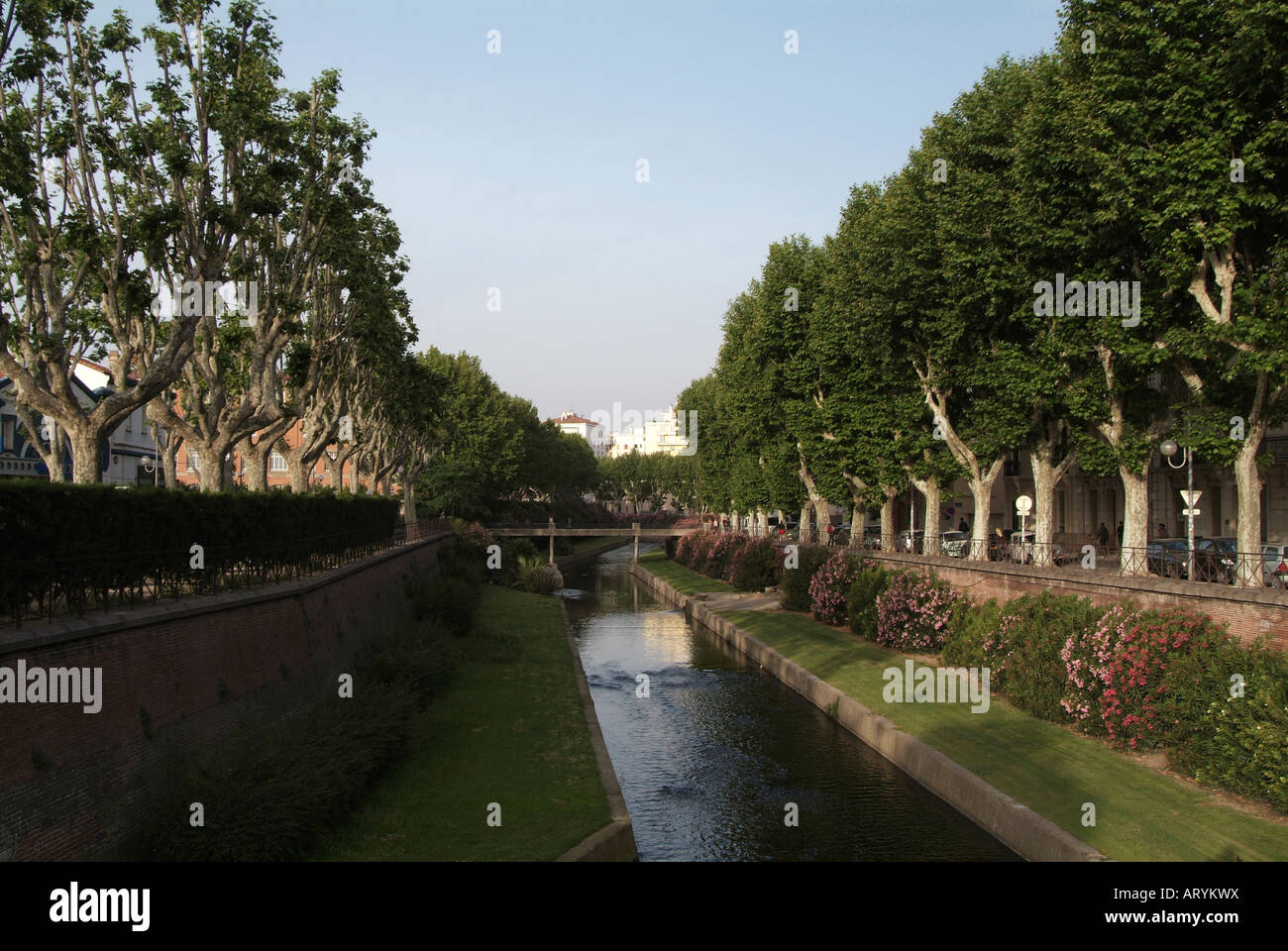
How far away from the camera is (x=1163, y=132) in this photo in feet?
73.2

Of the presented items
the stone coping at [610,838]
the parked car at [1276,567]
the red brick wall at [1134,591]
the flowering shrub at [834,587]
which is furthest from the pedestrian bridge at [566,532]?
the stone coping at [610,838]

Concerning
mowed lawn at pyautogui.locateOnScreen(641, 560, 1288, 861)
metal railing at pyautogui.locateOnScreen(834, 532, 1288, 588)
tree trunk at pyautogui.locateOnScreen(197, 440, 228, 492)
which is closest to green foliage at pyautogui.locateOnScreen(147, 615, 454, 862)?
tree trunk at pyautogui.locateOnScreen(197, 440, 228, 492)

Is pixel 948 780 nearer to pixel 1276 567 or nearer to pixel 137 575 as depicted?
pixel 1276 567

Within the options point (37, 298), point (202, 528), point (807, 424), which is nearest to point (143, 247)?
point (37, 298)

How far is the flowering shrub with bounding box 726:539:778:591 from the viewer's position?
56031 millimetres

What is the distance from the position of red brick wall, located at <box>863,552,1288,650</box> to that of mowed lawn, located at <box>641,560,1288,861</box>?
3133 mm

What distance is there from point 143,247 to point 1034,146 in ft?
72.5

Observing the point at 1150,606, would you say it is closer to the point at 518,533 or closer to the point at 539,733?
the point at 539,733

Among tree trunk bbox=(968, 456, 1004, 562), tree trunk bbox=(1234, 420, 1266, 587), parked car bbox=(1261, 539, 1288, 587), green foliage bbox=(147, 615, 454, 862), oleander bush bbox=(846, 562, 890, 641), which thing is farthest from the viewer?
oleander bush bbox=(846, 562, 890, 641)

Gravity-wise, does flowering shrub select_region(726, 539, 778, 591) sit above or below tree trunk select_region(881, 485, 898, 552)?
below

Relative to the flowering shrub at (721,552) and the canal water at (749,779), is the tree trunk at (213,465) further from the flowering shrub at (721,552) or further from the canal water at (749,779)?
the flowering shrub at (721,552)

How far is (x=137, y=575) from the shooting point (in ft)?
53.0

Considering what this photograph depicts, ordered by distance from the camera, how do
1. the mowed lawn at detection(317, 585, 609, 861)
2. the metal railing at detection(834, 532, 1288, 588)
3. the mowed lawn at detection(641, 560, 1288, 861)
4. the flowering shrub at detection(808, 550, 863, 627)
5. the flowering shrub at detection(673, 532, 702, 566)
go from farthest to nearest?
the flowering shrub at detection(673, 532, 702, 566) < the flowering shrub at detection(808, 550, 863, 627) < the metal railing at detection(834, 532, 1288, 588) < the mowed lawn at detection(317, 585, 609, 861) < the mowed lawn at detection(641, 560, 1288, 861)

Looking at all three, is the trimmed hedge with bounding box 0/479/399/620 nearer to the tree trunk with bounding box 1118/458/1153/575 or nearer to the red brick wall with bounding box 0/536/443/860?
the red brick wall with bounding box 0/536/443/860
